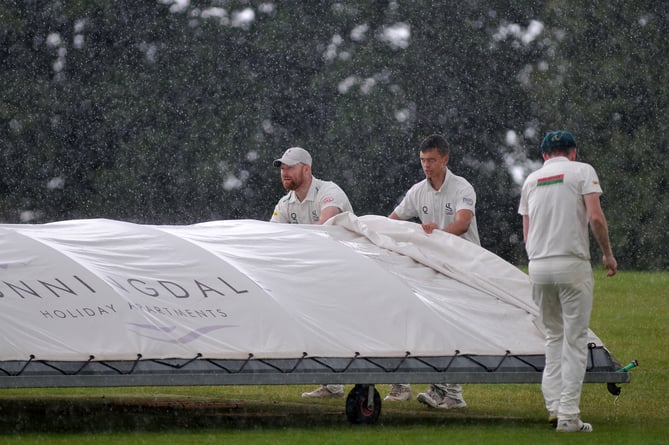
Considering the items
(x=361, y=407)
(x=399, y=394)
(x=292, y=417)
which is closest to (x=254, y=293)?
(x=361, y=407)

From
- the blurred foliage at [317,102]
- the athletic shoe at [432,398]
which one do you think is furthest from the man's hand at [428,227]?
the blurred foliage at [317,102]

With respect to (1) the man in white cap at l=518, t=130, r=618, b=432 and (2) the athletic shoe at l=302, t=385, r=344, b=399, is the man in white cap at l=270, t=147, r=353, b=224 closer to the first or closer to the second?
(2) the athletic shoe at l=302, t=385, r=344, b=399

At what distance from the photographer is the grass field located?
8789 mm

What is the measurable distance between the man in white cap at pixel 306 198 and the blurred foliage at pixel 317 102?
27.2 metres

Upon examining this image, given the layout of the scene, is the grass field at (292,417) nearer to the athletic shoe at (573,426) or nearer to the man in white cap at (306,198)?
the athletic shoe at (573,426)

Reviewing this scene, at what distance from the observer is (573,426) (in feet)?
29.4

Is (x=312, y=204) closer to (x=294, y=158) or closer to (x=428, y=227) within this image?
(x=294, y=158)

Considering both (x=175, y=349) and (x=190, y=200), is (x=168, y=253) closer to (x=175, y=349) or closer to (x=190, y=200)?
(x=175, y=349)

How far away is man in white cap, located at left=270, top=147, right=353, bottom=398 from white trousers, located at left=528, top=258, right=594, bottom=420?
2.65 m

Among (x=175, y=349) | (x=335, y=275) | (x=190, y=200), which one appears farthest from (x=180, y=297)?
(x=190, y=200)

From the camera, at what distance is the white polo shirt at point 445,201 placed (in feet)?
36.9

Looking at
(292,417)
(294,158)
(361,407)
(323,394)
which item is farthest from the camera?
(323,394)

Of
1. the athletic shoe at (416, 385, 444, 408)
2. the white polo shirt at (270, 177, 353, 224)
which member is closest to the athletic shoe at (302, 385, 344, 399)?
the athletic shoe at (416, 385, 444, 408)

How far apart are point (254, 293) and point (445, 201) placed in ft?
7.97
